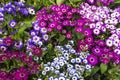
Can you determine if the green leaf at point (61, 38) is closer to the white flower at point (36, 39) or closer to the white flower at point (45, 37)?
the white flower at point (45, 37)

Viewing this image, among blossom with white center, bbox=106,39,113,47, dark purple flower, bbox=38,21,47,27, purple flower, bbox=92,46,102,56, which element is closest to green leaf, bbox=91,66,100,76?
purple flower, bbox=92,46,102,56

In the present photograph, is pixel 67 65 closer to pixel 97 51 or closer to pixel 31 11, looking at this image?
pixel 97 51

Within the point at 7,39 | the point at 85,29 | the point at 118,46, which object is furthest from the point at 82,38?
the point at 7,39

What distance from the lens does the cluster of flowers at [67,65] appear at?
5.03 metres

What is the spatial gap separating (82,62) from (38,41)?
2.23 ft

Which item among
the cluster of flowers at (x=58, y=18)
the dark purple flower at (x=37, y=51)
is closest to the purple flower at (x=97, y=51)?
the cluster of flowers at (x=58, y=18)

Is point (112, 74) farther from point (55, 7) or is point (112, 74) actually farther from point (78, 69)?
point (55, 7)

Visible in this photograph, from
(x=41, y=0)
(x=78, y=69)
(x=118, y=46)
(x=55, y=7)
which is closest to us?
(x=78, y=69)

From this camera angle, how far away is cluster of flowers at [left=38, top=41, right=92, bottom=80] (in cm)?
503

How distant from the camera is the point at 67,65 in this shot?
16.9 feet

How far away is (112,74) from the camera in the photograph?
5.30m

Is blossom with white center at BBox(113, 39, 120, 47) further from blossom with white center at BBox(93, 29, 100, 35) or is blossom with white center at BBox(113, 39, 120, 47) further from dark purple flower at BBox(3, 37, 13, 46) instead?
dark purple flower at BBox(3, 37, 13, 46)

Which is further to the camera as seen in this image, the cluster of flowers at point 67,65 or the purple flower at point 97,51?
the purple flower at point 97,51

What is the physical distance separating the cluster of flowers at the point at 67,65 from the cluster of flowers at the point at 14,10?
0.94 m
